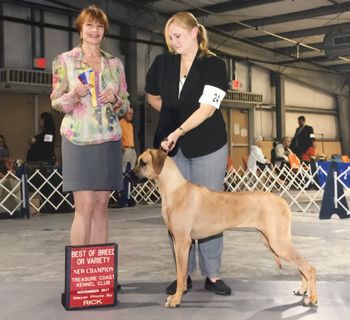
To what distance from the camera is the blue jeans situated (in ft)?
7.66

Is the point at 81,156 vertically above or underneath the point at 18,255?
above

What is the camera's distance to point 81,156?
2.24 m

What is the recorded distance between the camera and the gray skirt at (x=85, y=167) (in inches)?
88.1

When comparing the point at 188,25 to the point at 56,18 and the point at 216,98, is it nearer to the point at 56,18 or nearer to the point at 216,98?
the point at 216,98

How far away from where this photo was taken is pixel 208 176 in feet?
7.68

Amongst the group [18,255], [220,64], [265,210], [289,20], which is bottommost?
[18,255]

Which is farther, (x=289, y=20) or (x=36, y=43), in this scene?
(x=289, y=20)

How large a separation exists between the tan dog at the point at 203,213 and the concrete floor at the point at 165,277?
0.13m

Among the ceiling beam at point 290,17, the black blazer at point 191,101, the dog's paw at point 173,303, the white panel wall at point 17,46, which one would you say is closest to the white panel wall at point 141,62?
the ceiling beam at point 290,17

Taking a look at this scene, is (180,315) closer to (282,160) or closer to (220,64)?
(220,64)

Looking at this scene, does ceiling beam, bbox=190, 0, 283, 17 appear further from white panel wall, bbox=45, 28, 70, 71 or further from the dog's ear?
the dog's ear

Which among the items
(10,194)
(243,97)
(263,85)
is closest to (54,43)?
(10,194)

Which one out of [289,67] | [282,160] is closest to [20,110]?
[282,160]

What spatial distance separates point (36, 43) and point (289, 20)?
5.06 meters
